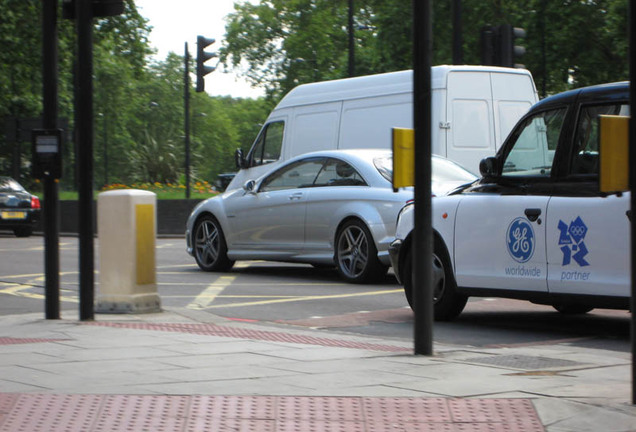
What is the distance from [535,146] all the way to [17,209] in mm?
20535

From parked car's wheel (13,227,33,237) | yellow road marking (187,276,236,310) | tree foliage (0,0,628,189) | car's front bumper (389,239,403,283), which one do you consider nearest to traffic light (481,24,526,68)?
yellow road marking (187,276,236,310)

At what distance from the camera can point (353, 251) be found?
514 inches

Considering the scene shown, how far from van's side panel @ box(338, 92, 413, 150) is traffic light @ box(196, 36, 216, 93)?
290cm

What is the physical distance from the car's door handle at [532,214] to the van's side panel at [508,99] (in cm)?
805

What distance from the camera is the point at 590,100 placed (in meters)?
8.84

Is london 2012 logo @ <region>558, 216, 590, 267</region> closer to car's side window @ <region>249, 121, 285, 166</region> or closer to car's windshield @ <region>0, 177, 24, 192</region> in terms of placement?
car's side window @ <region>249, 121, 285, 166</region>

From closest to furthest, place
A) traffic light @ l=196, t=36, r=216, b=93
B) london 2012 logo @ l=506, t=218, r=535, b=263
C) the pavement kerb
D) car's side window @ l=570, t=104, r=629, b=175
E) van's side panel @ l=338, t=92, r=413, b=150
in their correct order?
the pavement kerb → car's side window @ l=570, t=104, r=629, b=175 → london 2012 logo @ l=506, t=218, r=535, b=263 → van's side panel @ l=338, t=92, r=413, b=150 → traffic light @ l=196, t=36, r=216, b=93

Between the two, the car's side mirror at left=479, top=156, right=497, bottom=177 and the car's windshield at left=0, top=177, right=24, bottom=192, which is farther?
the car's windshield at left=0, top=177, right=24, bottom=192

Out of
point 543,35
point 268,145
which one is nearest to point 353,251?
point 268,145

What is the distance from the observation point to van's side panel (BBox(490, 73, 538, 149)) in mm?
17000

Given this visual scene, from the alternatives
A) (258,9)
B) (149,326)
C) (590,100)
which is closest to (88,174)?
(149,326)

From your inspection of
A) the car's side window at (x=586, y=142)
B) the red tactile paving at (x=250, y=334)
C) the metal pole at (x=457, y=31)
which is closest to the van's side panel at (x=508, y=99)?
the metal pole at (x=457, y=31)

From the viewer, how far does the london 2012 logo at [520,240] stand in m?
8.98

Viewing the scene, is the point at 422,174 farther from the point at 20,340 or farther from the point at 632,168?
the point at 20,340
